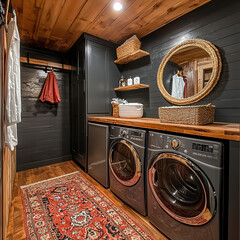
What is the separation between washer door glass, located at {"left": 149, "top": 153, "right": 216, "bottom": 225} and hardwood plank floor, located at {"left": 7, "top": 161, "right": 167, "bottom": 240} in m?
0.35

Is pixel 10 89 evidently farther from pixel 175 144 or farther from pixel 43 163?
pixel 43 163

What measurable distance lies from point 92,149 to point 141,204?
3.65 ft

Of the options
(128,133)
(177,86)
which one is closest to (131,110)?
(128,133)

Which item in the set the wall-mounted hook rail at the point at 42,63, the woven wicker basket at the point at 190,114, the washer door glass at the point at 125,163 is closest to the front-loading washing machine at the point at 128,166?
the washer door glass at the point at 125,163

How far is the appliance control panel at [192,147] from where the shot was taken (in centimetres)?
90

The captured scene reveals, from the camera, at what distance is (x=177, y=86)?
1.88 m

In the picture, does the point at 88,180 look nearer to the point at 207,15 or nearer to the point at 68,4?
the point at 68,4

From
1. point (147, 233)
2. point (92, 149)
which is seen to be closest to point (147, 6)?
point (92, 149)

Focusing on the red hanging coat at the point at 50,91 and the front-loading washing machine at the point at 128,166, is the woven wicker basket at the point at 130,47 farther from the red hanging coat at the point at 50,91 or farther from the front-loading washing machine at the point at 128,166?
the red hanging coat at the point at 50,91

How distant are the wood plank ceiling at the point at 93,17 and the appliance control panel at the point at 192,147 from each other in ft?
5.04

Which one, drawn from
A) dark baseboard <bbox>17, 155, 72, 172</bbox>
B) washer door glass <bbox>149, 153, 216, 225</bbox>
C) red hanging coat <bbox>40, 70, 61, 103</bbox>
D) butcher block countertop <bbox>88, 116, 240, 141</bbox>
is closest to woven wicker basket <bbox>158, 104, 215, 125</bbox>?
butcher block countertop <bbox>88, 116, 240, 141</bbox>

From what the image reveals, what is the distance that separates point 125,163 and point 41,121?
2040mm

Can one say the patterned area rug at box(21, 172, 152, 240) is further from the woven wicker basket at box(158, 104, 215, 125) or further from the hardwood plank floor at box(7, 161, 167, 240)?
the woven wicker basket at box(158, 104, 215, 125)

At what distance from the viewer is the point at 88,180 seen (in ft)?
7.36
